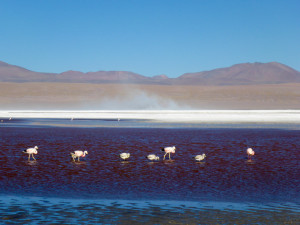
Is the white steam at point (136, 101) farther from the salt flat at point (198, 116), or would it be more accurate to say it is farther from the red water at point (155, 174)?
the red water at point (155, 174)

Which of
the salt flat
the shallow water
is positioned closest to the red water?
the shallow water

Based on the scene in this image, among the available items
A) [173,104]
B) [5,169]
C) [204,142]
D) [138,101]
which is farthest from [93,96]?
[5,169]

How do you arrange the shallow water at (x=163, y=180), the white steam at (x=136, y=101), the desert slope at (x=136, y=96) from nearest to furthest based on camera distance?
1. the shallow water at (x=163, y=180)
2. the white steam at (x=136, y=101)
3. the desert slope at (x=136, y=96)

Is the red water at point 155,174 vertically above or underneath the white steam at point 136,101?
underneath

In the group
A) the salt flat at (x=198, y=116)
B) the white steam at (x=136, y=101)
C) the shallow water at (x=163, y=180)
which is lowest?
the shallow water at (x=163, y=180)

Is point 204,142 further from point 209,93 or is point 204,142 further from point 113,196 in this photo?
point 209,93

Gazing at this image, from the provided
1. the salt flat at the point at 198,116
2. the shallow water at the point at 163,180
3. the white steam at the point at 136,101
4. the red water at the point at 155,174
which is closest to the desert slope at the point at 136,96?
the white steam at the point at 136,101

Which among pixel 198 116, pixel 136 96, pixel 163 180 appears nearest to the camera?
pixel 163 180

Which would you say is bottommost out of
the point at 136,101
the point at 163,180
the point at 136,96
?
the point at 163,180

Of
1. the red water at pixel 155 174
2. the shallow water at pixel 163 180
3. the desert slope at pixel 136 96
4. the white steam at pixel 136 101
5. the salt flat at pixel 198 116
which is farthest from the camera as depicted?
the desert slope at pixel 136 96

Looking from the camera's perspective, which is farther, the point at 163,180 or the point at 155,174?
the point at 155,174

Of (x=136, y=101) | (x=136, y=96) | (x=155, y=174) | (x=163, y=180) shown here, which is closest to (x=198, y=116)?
(x=155, y=174)

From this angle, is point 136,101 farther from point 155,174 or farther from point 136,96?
point 155,174

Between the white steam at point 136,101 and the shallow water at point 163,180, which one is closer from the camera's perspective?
the shallow water at point 163,180
